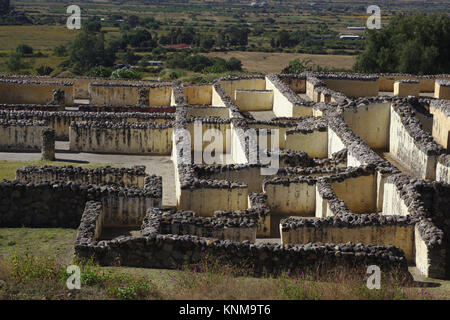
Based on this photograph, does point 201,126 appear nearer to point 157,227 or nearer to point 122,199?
point 122,199

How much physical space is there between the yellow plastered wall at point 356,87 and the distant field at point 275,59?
151ft

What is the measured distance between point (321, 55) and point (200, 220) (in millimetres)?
86255

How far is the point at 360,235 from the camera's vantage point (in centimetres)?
1812

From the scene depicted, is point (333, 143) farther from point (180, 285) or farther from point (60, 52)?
point (60, 52)

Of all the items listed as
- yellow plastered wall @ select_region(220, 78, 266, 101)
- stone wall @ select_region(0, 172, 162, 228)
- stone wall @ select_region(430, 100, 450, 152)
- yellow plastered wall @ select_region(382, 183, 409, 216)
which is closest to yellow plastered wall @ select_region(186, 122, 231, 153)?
stone wall @ select_region(430, 100, 450, 152)

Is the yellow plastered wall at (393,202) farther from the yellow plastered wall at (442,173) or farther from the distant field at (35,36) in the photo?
the distant field at (35,36)

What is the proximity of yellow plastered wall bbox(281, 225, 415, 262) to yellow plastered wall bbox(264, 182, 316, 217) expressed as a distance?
3.94 m

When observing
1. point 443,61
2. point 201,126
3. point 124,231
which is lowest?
point 124,231

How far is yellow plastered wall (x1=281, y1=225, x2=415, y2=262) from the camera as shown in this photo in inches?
709

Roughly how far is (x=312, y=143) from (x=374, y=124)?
11.2 ft

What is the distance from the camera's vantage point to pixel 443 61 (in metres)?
48.2

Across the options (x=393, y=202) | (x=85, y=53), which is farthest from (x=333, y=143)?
(x=85, y=53)

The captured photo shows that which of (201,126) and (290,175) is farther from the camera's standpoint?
(201,126)
